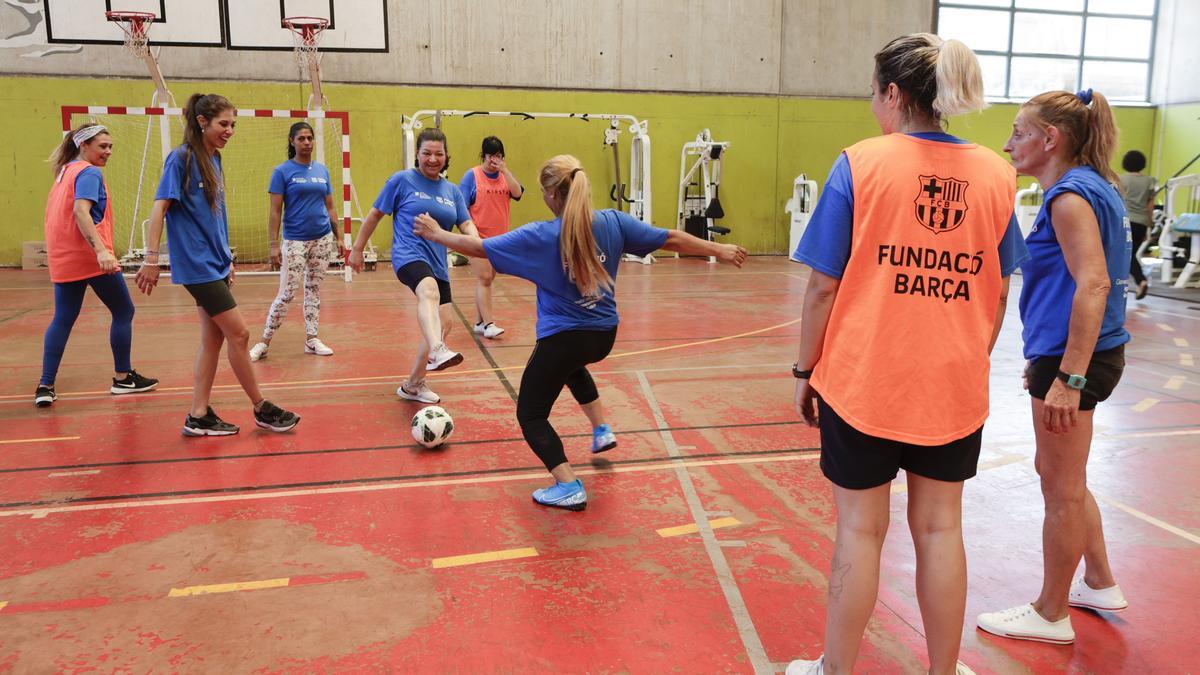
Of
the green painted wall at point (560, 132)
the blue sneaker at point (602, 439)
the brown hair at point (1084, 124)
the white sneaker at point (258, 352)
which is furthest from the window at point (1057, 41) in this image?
the brown hair at point (1084, 124)

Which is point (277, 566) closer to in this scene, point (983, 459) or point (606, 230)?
point (606, 230)

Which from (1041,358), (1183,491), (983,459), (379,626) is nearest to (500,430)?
(379,626)

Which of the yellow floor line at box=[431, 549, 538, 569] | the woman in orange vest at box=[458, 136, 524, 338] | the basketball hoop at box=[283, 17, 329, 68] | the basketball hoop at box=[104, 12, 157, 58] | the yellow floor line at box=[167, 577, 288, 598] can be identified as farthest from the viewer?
the basketball hoop at box=[283, 17, 329, 68]

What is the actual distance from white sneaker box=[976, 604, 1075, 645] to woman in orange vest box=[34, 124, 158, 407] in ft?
18.4

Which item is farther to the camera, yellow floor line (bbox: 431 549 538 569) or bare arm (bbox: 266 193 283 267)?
bare arm (bbox: 266 193 283 267)

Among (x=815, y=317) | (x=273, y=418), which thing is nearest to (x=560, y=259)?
(x=815, y=317)

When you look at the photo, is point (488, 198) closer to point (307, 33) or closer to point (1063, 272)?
point (307, 33)

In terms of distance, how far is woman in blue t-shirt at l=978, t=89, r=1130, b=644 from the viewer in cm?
246

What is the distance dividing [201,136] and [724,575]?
3772 mm

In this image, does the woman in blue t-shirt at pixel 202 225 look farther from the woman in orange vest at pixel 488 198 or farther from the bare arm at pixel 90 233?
the woman in orange vest at pixel 488 198

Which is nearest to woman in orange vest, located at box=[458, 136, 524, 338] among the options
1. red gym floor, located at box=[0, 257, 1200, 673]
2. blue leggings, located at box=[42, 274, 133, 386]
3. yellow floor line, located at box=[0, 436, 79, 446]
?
red gym floor, located at box=[0, 257, 1200, 673]

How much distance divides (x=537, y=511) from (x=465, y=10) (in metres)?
13.7

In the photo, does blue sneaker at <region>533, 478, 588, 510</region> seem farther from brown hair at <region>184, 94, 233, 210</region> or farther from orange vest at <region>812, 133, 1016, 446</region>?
brown hair at <region>184, 94, 233, 210</region>

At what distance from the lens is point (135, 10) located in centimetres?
1344
